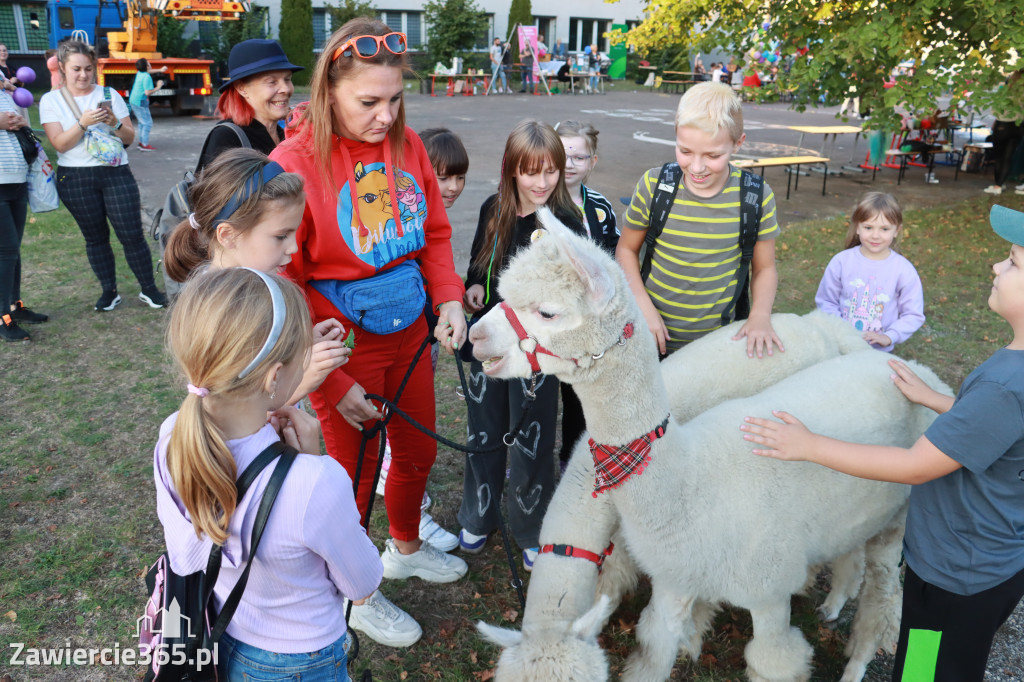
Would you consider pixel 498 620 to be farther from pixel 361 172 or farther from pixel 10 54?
pixel 10 54

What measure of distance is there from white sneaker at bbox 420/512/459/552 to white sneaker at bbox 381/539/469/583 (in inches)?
5.0

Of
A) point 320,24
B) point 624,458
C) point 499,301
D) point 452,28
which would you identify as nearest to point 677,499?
point 624,458

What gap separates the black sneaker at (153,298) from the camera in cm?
632

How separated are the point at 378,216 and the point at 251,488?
119 cm

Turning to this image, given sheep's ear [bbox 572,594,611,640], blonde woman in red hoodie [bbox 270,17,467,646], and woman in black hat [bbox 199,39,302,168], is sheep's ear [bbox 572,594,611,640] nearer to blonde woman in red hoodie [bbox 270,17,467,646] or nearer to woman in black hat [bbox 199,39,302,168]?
blonde woman in red hoodie [bbox 270,17,467,646]

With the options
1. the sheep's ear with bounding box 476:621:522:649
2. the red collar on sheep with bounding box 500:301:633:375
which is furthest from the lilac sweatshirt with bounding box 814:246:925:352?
the sheep's ear with bounding box 476:621:522:649

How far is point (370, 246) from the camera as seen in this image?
92.2 inches

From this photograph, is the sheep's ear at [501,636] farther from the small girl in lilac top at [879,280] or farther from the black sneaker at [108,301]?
the black sneaker at [108,301]

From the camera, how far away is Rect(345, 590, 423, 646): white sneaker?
2.82 metres

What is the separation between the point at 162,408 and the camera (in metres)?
4.69

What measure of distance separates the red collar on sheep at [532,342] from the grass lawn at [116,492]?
35.8 inches

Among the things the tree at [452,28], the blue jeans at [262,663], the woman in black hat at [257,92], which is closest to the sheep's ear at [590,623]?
the blue jeans at [262,663]

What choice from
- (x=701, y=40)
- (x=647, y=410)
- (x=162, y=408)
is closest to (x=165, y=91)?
(x=701, y=40)

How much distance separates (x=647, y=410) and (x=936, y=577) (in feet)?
3.12
